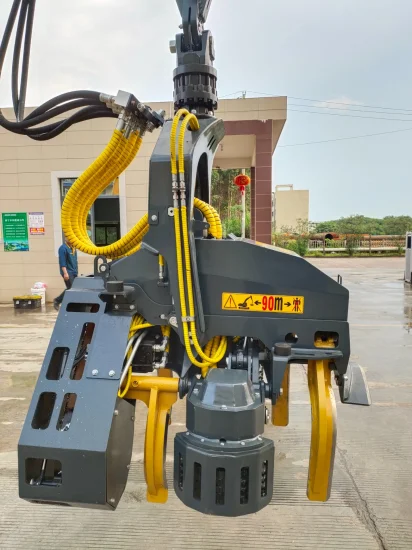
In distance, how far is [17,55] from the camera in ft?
7.62

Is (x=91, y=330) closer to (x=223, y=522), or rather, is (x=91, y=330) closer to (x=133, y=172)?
(x=223, y=522)

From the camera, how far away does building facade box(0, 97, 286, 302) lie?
8211 mm

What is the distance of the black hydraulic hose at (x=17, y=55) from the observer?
7.41 ft

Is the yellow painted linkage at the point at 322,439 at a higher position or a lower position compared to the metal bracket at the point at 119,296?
lower

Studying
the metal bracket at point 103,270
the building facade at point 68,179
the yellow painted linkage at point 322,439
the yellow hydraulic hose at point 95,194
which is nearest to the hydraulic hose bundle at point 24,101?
the yellow hydraulic hose at point 95,194

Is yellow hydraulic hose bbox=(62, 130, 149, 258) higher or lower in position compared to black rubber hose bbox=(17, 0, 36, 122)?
lower

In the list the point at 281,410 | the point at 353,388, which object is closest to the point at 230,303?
the point at 353,388

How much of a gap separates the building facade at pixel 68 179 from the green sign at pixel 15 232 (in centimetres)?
2

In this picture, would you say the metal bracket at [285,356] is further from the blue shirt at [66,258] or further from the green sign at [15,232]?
the green sign at [15,232]

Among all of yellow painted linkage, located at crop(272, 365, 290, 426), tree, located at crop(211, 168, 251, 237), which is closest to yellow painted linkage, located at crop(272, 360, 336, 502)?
yellow painted linkage, located at crop(272, 365, 290, 426)

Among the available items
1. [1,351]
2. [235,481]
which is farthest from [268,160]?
[235,481]

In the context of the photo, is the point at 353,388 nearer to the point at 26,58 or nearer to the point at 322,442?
the point at 322,442

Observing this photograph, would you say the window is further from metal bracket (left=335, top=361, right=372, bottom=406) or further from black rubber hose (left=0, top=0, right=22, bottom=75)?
metal bracket (left=335, top=361, right=372, bottom=406)

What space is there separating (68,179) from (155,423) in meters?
7.45
